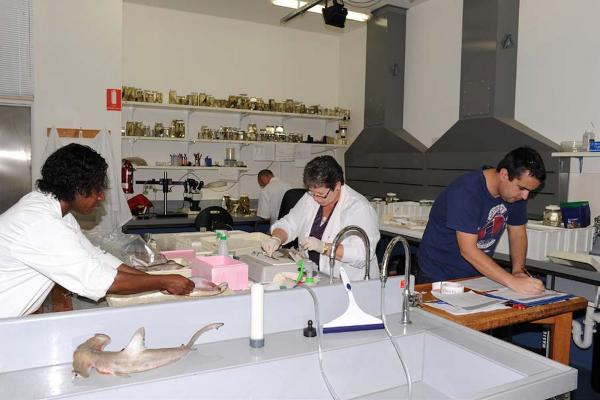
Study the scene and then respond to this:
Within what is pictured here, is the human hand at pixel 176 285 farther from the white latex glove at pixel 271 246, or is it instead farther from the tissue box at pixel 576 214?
the tissue box at pixel 576 214

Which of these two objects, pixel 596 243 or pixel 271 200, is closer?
pixel 596 243

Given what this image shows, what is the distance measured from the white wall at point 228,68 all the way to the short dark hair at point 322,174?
3.77 meters

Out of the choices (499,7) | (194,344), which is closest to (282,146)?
(499,7)

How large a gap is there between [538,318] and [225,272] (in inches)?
56.8

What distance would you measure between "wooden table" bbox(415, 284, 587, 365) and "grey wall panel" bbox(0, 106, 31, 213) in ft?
12.8

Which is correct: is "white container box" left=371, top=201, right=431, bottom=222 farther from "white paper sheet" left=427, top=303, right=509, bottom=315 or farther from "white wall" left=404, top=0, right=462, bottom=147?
"white paper sheet" left=427, top=303, right=509, bottom=315

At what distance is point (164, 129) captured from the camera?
19.6 ft

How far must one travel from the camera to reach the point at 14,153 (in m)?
4.62

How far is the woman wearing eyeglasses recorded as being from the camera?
8.67 feet

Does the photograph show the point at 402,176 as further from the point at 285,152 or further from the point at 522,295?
the point at 522,295

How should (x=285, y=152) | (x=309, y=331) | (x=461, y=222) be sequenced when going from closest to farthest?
1. (x=309, y=331)
2. (x=461, y=222)
3. (x=285, y=152)

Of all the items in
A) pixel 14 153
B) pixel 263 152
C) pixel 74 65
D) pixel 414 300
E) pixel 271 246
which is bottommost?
pixel 414 300

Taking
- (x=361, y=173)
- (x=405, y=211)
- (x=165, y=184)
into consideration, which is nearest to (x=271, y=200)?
(x=165, y=184)

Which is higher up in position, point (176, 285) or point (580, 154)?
point (580, 154)
